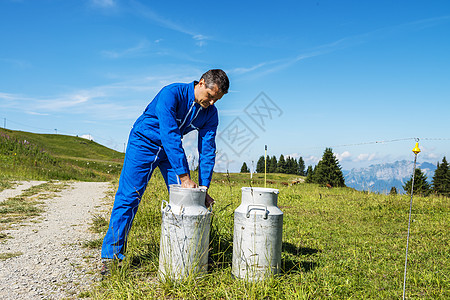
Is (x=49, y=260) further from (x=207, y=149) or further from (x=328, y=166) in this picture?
(x=328, y=166)

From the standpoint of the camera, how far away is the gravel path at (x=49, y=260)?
114 inches

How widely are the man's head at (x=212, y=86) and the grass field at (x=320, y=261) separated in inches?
51.9

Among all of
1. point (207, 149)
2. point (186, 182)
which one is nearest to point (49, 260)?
point (186, 182)

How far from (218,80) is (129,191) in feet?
4.66

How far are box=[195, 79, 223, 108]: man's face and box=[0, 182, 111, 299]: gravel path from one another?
2.03m

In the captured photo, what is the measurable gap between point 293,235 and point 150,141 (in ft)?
8.85

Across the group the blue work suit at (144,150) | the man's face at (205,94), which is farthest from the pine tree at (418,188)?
the blue work suit at (144,150)

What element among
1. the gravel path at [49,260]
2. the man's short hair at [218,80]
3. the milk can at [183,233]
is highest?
the man's short hair at [218,80]

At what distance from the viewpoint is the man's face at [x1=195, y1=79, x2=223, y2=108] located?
3069 mm

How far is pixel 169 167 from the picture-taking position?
136 inches

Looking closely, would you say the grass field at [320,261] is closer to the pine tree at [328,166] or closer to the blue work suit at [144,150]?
the blue work suit at [144,150]

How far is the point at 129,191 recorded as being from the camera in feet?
10.5

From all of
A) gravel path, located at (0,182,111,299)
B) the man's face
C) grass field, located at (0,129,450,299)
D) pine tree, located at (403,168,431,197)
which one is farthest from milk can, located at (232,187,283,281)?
pine tree, located at (403,168,431,197)

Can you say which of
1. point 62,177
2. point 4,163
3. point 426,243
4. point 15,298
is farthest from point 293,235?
point 4,163
